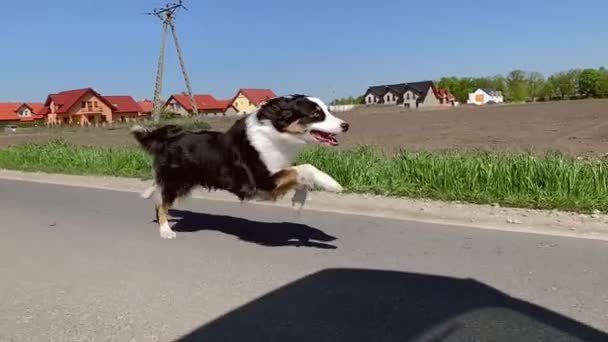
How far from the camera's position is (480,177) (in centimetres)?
905

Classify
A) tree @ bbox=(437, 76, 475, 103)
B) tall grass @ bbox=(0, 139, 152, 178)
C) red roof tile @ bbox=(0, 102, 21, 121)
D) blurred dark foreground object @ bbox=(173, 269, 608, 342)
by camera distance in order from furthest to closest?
1. tree @ bbox=(437, 76, 475, 103)
2. red roof tile @ bbox=(0, 102, 21, 121)
3. tall grass @ bbox=(0, 139, 152, 178)
4. blurred dark foreground object @ bbox=(173, 269, 608, 342)

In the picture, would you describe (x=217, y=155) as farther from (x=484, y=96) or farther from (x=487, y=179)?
(x=484, y=96)

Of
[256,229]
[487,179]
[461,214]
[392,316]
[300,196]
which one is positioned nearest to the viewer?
[392,316]

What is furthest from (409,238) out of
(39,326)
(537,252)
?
(39,326)

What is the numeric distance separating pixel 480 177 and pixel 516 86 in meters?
171

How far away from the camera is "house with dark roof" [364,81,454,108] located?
138500 mm

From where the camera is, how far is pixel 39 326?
4.40 meters

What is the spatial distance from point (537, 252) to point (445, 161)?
419 centimetres

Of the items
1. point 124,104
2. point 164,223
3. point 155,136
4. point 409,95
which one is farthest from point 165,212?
point 409,95

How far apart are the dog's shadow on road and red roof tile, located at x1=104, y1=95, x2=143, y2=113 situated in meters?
96.3

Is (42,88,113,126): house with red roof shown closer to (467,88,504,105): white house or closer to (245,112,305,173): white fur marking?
(245,112,305,173): white fur marking

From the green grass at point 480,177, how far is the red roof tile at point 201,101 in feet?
348

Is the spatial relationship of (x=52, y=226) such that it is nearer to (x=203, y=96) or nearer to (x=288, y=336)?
(x=288, y=336)

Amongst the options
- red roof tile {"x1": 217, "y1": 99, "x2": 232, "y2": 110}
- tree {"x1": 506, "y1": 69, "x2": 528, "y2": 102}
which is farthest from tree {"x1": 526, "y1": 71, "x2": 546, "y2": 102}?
red roof tile {"x1": 217, "y1": 99, "x2": 232, "y2": 110}
